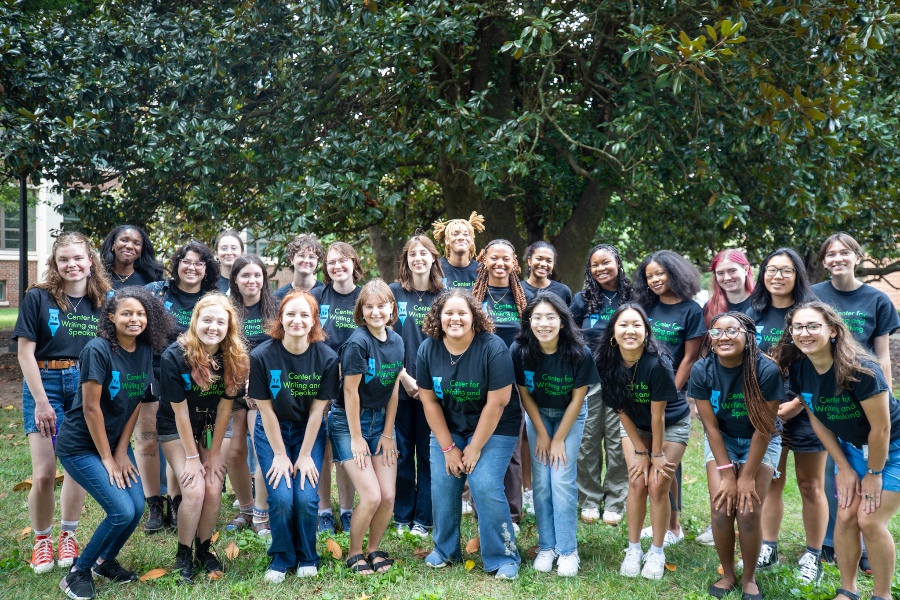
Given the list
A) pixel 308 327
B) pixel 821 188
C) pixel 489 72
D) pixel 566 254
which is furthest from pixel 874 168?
pixel 308 327

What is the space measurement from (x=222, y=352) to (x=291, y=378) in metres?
0.48

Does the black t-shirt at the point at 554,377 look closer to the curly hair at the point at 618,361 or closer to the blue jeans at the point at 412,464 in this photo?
the curly hair at the point at 618,361

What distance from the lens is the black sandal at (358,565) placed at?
14.6 feet

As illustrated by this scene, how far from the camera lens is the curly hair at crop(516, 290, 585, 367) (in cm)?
462

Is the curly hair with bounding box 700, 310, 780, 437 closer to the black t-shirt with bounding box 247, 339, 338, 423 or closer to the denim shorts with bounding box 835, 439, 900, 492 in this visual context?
the denim shorts with bounding box 835, 439, 900, 492

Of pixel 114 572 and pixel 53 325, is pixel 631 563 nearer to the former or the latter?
pixel 114 572

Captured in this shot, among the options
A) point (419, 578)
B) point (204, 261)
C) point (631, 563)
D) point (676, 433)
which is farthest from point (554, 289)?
point (204, 261)

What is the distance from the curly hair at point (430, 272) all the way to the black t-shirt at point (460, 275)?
148mm

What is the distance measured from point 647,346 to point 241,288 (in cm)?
279

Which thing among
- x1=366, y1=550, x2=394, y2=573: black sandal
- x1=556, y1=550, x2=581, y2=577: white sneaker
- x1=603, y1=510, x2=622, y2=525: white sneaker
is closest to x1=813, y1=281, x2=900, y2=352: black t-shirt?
x1=603, y1=510, x2=622, y2=525: white sneaker

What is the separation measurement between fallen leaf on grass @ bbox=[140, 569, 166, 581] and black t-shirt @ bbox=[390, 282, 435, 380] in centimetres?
201

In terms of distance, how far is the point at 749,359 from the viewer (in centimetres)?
419

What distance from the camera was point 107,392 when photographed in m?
4.40

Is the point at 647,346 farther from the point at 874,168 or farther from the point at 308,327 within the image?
the point at 874,168
